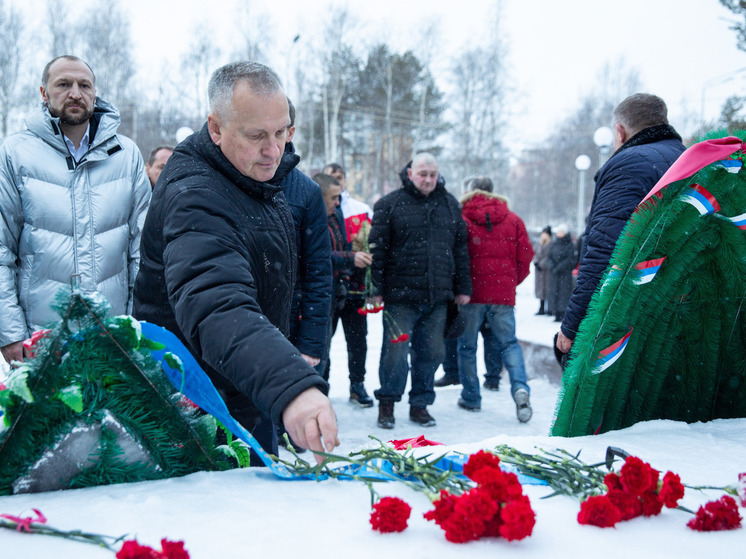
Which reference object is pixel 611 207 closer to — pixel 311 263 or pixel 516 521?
pixel 311 263

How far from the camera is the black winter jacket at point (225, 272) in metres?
1.40

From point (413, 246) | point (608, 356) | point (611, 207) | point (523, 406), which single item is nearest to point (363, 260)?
point (413, 246)

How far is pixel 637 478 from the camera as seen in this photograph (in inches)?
51.4

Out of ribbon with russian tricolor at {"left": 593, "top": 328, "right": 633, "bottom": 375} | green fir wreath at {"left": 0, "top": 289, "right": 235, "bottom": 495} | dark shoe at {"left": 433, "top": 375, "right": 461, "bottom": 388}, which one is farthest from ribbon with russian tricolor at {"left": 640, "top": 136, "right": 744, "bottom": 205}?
dark shoe at {"left": 433, "top": 375, "right": 461, "bottom": 388}

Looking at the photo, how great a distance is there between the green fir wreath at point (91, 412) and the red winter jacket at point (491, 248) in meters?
4.77

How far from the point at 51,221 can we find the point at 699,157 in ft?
9.11

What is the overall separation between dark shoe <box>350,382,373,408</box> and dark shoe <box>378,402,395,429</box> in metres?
0.65

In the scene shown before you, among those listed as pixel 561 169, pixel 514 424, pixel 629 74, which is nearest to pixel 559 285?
pixel 514 424

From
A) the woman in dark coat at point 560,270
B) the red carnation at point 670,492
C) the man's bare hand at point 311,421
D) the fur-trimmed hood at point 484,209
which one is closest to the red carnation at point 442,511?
the man's bare hand at point 311,421

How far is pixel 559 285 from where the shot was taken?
12031 mm

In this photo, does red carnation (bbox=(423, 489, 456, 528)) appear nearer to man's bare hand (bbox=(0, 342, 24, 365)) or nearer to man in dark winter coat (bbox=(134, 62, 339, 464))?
man in dark winter coat (bbox=(134, 62, 339, 464))

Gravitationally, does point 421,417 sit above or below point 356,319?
below

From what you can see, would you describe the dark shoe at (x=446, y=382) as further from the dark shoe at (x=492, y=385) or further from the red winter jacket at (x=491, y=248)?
the red winter jacket at (x=491, y=248)

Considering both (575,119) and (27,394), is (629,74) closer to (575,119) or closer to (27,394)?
(575,119)
